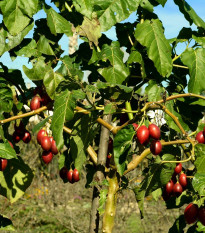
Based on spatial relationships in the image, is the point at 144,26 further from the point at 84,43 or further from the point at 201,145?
the point at 201,145

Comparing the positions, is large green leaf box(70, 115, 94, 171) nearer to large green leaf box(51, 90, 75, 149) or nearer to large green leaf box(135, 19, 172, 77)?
large green leaf box(51, 90, 75, 149)

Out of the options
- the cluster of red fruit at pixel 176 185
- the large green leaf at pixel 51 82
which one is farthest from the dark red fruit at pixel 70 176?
the large green leaf at pixel 51 82

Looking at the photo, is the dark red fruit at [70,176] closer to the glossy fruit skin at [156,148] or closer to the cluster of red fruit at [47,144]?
the cluster of red fruit at [47,144]

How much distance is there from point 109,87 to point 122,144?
225 millimetres

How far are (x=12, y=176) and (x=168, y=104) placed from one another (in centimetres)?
87

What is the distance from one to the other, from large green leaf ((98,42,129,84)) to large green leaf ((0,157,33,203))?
2.29 ft

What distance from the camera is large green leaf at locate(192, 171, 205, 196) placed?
5.53 ft

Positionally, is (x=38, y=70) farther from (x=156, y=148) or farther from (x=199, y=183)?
(x=199, y=183)

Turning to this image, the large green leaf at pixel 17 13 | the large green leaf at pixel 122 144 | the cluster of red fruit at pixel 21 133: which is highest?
the large green leaf at pixel 17 13

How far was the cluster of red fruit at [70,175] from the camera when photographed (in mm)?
2138

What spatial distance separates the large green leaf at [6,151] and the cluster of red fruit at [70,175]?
50 centimetres

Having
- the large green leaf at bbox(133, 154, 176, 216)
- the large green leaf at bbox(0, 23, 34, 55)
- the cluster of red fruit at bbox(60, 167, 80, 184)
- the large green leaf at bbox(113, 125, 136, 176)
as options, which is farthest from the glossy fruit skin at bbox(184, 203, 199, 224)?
the large green leaf at bbox(0, 23, 34, 55)

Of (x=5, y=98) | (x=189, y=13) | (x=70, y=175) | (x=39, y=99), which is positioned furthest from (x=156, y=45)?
(x=70, y=175)

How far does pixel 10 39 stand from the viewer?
1.79 meters
